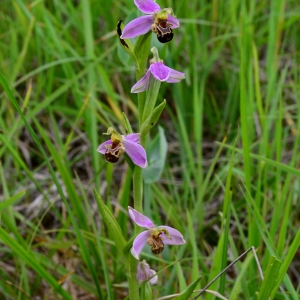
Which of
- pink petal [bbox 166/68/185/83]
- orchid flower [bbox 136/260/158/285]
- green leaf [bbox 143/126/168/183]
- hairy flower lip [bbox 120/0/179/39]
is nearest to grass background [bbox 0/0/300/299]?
green leaf [bbox 143/126/168/183]

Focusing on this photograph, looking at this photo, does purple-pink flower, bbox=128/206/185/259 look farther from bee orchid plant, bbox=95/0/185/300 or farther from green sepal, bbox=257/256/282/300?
green sepal, bbox=257/256/282/300

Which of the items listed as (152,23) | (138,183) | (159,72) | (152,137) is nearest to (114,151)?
(138,183)

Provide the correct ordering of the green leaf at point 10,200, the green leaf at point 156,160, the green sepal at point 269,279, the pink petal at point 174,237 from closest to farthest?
1. the green sepal at point 269,279
2. the pink petal at point 174,237
3. the green leaf at point 10,200
4. the green leaf at point 156,160

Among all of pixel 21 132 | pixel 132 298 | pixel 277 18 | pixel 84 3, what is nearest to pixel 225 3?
pixel 277 18

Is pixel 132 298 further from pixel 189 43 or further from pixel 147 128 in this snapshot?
pixel 189 43

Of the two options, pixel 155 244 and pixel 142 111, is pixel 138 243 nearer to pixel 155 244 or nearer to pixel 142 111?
pixel 155 244

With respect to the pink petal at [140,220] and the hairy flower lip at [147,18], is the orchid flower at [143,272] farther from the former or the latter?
the hairy flower lip at [147,18]

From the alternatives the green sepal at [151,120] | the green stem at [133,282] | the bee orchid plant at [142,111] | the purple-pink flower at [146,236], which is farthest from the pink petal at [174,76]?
the green stem at [133,282]
